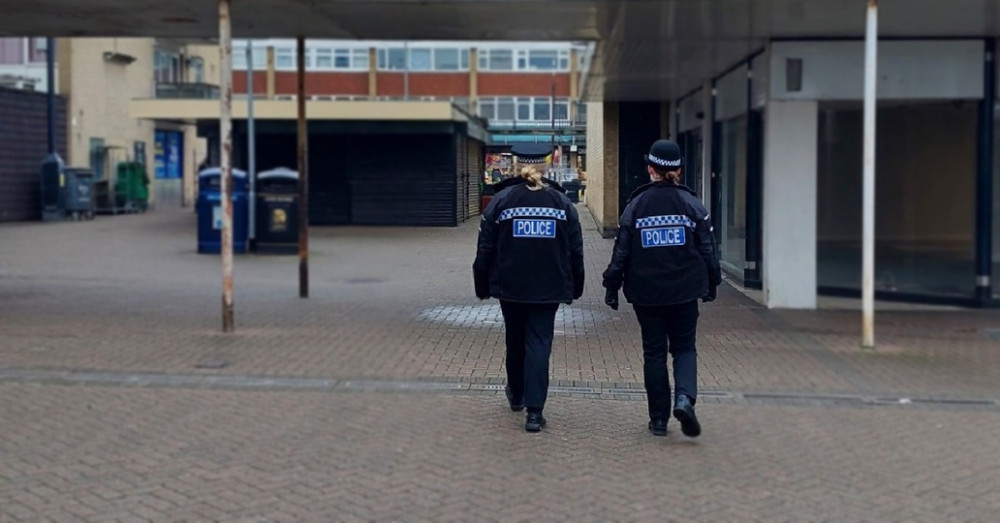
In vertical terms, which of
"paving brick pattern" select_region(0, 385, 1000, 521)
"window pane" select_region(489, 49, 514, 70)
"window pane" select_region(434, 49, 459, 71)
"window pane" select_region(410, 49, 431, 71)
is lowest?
"paving brick pattern" select_region(0, 385, 1000, 521)

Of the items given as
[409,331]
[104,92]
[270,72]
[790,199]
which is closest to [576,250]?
[409,331]

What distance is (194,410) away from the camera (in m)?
8.16

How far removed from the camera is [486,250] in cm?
762

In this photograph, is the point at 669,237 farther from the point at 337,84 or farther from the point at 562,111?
the point at 337,84

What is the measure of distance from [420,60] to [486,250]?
44800 mm

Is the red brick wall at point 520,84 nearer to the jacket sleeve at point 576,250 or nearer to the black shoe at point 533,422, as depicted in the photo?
the jacket sleeve at point 576,250

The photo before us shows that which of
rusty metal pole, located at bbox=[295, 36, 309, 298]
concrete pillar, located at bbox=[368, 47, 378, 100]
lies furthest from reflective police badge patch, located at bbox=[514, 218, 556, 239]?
concrete pillar, located at bbox=[368, 47, 378, 100]

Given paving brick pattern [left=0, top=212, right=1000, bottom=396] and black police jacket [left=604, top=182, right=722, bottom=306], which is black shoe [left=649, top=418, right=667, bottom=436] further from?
paving brick pattern [left=0, top=212, right=1000, bottom=396]

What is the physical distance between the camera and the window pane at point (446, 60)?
35094 mm

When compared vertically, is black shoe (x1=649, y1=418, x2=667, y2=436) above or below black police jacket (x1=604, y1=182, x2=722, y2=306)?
below

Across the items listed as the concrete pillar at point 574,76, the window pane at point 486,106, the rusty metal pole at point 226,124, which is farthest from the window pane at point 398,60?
the rusty metal pole at point 226,124

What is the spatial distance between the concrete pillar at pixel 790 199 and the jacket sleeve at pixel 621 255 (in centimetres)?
Result: 654

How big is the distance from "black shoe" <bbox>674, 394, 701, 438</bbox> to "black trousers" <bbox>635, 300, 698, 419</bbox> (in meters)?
0.05

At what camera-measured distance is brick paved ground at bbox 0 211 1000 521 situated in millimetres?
6098
